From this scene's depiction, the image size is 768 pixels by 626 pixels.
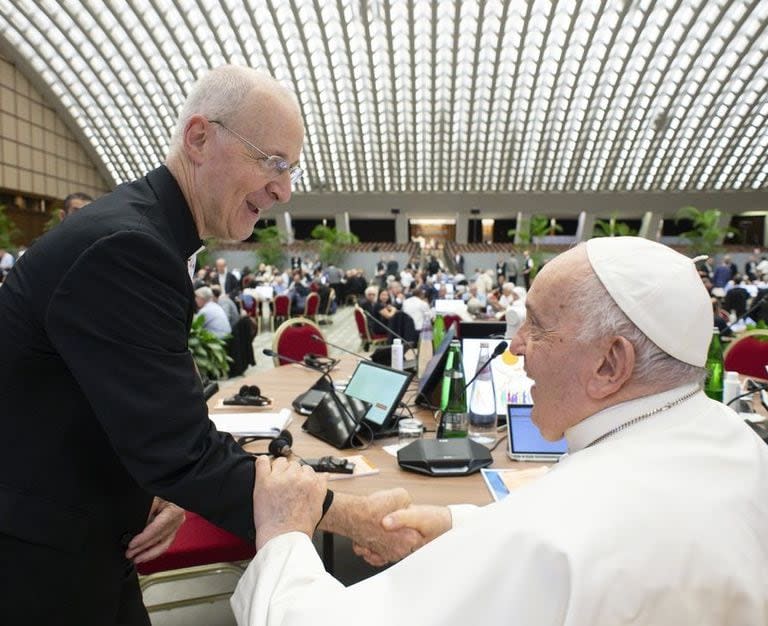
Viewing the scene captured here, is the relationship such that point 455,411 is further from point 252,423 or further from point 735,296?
point 735,296

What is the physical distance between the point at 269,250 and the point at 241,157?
27.6 metres

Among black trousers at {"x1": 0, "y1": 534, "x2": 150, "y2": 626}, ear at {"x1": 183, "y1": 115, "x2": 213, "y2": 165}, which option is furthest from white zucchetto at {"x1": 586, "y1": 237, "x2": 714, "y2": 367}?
black trousers at {"x1": 0, "y1": 534, "x2": 150, "y2": 626}

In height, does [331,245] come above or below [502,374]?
below

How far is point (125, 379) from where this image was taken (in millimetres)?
1100

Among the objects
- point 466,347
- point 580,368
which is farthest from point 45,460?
point 466,347

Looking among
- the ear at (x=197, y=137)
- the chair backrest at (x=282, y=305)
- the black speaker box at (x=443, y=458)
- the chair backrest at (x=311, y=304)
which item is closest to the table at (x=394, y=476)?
the black speaker box at (x=443, y=458)

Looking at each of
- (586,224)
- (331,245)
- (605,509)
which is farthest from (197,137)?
(586,224)

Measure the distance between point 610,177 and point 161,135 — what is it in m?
28.8

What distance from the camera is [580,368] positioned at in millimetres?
1030

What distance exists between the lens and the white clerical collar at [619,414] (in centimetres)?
96

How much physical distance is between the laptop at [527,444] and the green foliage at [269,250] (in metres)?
26.8

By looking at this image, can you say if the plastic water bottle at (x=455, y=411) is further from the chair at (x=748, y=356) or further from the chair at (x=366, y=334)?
the chair at (x=366, y=334)

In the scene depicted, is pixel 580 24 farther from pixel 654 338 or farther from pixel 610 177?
pixel 654 338

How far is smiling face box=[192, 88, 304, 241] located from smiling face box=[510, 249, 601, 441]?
27.7 inches
